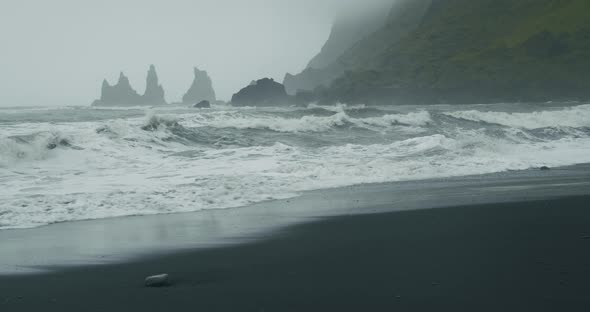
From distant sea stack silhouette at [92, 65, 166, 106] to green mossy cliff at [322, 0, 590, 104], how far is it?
54.0 meters

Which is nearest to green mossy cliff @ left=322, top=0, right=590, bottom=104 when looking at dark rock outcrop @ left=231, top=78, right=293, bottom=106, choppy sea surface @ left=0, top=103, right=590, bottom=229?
dark rock outcrop @ left=231, top=78, right=293, bottom=106

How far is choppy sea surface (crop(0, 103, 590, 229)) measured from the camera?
10.6 meters

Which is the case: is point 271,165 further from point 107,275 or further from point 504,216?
point 107,275

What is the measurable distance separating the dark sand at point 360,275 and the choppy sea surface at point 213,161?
11.7ft

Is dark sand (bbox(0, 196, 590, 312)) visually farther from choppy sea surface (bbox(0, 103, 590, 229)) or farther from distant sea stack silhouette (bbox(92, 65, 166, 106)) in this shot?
distant sea stack silhouette (bbox(92, 65, 166, 106))

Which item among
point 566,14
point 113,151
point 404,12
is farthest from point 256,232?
point 404,12

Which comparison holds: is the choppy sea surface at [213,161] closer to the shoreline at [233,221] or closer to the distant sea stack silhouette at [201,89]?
the shoreline at [233,221]

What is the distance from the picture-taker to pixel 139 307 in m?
4.86

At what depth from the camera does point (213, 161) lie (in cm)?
1684

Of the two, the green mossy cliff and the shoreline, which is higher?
the green mossy cliff

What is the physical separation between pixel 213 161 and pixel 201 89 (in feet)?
477

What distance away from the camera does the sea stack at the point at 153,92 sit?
139000 mm

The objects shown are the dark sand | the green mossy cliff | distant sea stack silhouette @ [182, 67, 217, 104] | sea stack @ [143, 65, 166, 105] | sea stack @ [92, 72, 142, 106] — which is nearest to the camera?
the dark sand

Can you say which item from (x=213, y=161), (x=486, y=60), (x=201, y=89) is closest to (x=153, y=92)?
(x=201, y=89)
